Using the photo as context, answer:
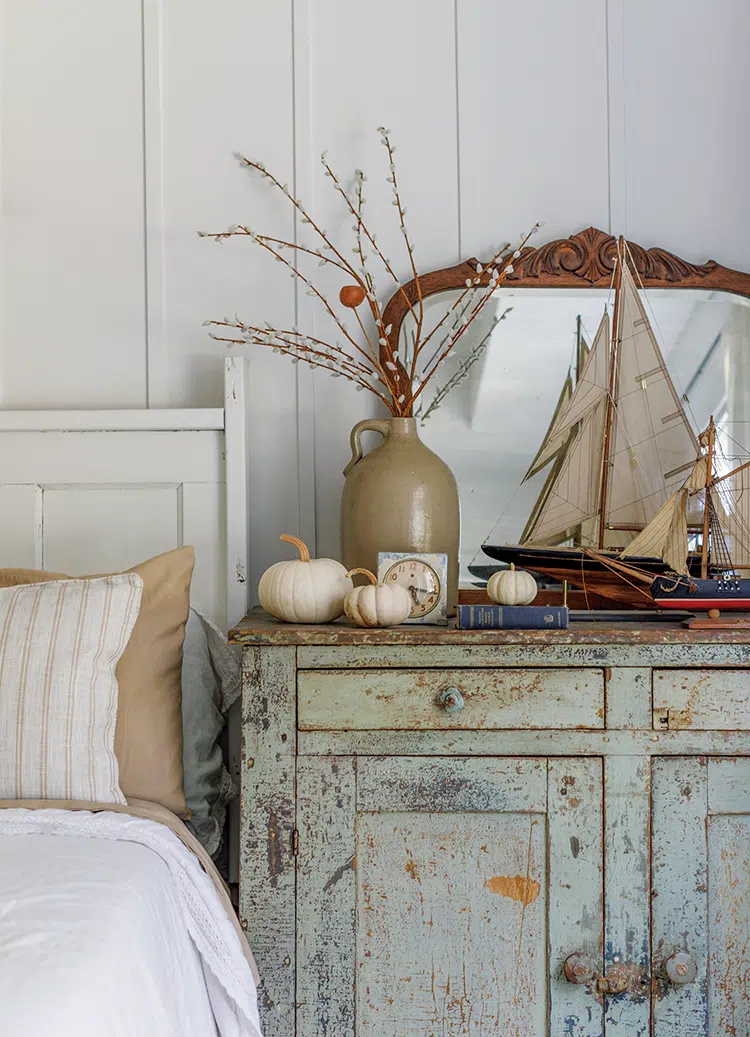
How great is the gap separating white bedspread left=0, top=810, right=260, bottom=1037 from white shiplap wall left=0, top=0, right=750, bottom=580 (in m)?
0.82

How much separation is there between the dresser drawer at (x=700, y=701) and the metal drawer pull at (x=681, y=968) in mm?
379

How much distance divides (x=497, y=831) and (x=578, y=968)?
10.1 inches

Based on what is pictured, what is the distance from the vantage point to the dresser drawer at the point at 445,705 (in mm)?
1518

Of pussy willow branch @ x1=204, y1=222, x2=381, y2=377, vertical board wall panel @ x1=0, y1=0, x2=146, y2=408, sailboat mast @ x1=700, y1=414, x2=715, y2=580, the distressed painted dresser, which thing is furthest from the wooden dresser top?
vertical board wall panel @ x1=0, y1=0, x2=146, y2=408

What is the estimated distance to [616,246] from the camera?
6.68ft

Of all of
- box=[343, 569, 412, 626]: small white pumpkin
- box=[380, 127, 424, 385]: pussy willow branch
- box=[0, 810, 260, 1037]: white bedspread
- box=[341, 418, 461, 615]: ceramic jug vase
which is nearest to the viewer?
box=[0, 810, 260, 1037]: white bedspread

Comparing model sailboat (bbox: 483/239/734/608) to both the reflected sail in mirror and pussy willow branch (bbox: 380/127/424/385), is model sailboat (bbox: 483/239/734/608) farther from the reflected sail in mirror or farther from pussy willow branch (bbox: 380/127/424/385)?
pussy willow branch (bbox: 380/127/424/385)

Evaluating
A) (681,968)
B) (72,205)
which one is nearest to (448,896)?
(681,968)

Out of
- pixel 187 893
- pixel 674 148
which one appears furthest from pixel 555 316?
pixel 187 893

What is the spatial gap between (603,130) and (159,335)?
3.74 feet

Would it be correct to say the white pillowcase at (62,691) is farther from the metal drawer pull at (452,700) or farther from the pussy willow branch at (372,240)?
the pussy willow branch at (372,240)

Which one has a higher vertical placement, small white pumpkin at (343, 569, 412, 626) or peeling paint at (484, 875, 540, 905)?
small white pumpkin at (343, 569, 412, 626)

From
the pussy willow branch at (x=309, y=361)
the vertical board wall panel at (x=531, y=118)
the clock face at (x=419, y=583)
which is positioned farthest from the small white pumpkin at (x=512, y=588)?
the vertical board wall panel at (x=531, y=118)

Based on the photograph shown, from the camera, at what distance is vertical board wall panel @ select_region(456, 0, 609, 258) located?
2.08 metres
